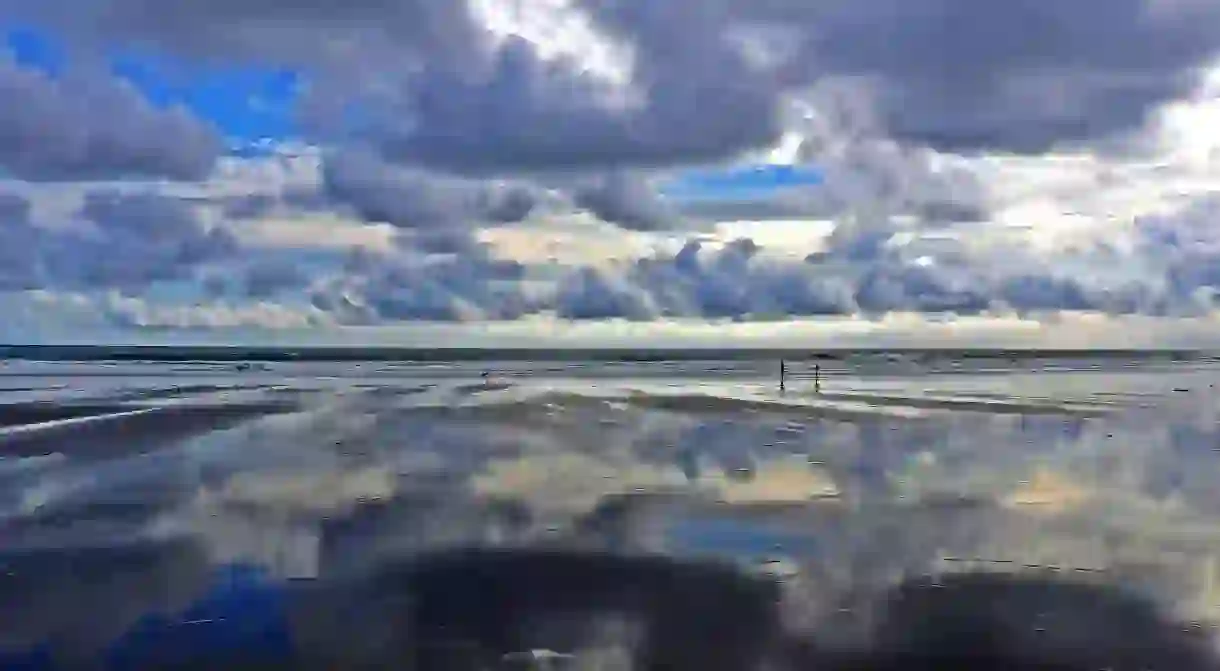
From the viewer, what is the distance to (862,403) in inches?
1796

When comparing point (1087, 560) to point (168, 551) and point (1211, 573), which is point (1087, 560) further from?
point (168, 551)

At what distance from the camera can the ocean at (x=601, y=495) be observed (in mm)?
13883

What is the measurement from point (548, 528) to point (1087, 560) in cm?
732

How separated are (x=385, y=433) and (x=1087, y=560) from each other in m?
21.4

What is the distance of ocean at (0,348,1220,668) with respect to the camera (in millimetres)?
13883

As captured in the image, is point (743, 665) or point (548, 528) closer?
point (743, 665)

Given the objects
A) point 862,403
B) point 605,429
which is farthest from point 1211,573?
point 862,403

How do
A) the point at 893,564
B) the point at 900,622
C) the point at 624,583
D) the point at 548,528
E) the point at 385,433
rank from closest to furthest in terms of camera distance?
the point at 900,622 < the point at 624,583 < the point at 893,564 < the point at 548,528 < the point at 385,433

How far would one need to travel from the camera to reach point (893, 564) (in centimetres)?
1416

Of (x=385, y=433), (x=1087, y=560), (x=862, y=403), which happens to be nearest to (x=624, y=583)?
(x=1087, y=560)

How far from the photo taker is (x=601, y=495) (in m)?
20.0

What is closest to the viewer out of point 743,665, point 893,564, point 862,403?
point 743,665

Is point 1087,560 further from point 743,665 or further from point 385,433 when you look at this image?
point 385,433

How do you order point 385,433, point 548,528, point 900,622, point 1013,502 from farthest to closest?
Result: 1. point 385,433
2. point 1013,502
3. point 548,528
4. point 900,622
